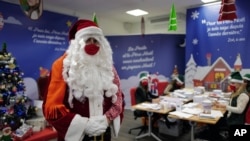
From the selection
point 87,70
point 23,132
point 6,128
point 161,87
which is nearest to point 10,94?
point 6,128

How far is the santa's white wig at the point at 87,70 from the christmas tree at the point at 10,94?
2362 millimetres

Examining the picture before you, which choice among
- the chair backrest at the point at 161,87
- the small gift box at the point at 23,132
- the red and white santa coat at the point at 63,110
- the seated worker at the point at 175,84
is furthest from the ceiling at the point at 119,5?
the red and white santa coat at the point at 63,110

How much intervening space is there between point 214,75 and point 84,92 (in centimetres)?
421

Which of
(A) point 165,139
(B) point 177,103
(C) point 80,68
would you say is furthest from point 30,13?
(A) point 165,139

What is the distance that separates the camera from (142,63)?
19.5 feet

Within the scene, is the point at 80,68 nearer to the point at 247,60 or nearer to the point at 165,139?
the point at 165,139

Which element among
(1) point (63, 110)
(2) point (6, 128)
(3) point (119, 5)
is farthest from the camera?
(3) point (119, 5)

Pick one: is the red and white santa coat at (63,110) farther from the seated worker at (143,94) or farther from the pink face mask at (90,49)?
the seated worker at (143,94)

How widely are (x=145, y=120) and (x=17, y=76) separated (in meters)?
2.56

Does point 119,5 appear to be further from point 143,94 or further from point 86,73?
point 86,73

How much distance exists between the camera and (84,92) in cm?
148

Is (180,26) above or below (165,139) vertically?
above

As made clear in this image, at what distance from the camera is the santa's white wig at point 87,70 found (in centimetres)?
147

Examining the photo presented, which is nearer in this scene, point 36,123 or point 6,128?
point 6,128
